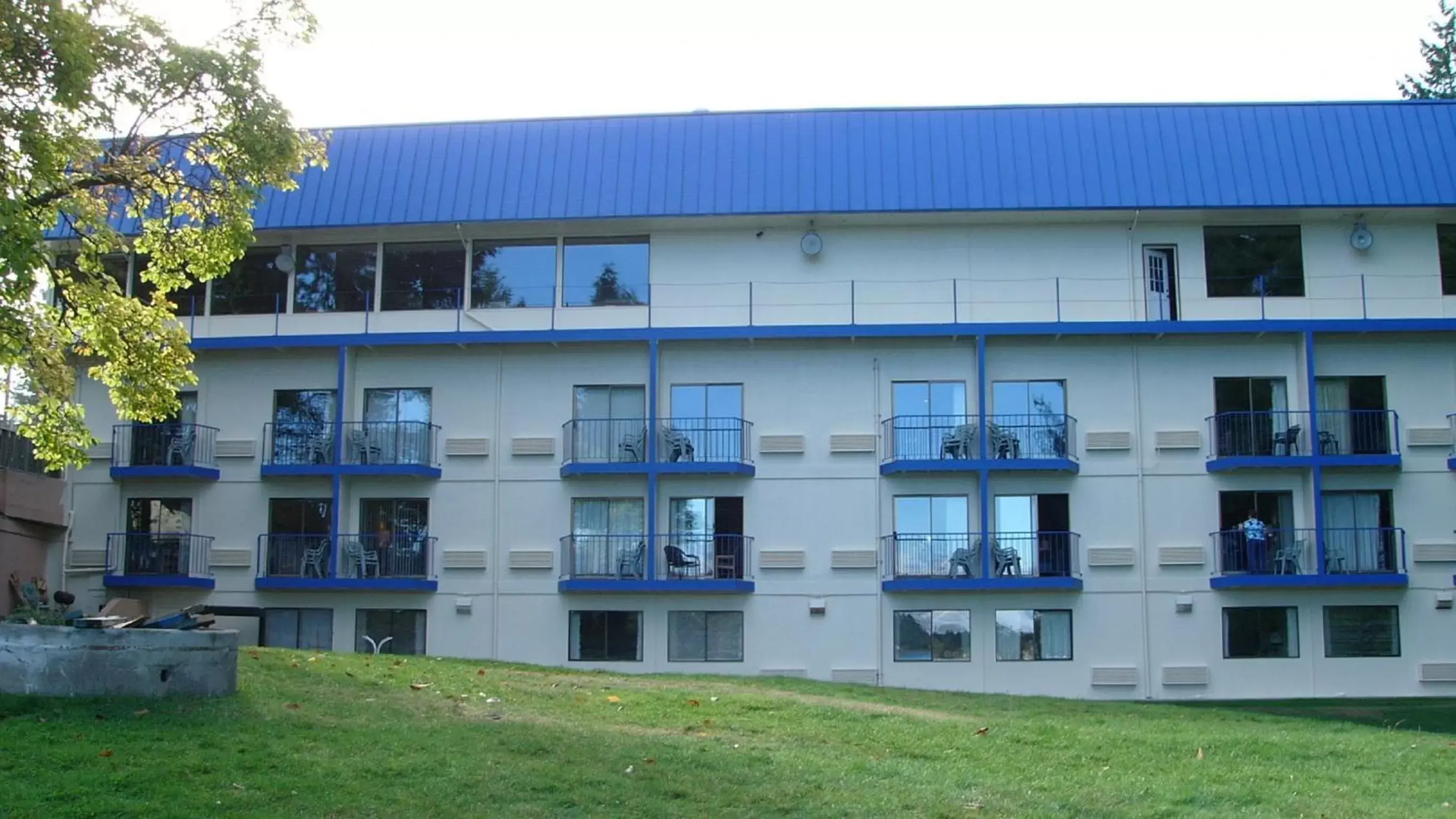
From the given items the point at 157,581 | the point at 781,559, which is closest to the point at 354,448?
the point at 157,581

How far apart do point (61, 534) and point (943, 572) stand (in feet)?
61.8

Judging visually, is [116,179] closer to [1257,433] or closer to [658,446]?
[658,446]

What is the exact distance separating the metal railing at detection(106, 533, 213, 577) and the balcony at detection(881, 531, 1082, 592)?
14598 mm

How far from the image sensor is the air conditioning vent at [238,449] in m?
32.5

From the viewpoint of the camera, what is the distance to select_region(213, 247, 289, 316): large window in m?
33.1

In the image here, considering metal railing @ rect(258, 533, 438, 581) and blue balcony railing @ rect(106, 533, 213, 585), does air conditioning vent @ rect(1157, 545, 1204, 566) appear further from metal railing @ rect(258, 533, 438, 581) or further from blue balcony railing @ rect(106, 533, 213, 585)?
blue balcony railing @ rect(106, 533, 213, 585)

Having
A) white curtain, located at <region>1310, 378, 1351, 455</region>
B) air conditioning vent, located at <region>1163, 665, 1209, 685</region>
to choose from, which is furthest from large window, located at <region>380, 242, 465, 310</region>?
white curtain, located at <region>1310, 378, 1351, 455</region>

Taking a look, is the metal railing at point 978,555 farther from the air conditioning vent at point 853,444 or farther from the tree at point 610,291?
the tree at point 610,291

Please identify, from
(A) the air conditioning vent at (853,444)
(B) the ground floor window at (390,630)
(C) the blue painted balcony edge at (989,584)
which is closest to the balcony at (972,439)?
(A) the air conditioning vent at (853,444)

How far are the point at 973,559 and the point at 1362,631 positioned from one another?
7.89 meters

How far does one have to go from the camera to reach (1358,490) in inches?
1200

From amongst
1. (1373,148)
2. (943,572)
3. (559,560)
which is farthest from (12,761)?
(1373,148)

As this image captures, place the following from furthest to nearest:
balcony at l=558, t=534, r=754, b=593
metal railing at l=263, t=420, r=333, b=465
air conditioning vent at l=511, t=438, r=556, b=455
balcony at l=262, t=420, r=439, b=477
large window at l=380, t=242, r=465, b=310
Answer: large window at l=380, t=242, r=465, b=310, metal railing at l=263, t=420, r=333, b=465, air conditioning vent at l=511, t=438, r=556, b=455, balcony at l=262, t=420, r=439, b=477, balcony at l=558, t=534, r=754, b=593

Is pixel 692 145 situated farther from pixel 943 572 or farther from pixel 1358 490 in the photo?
pixel 1358 490
